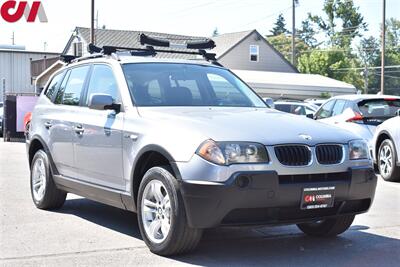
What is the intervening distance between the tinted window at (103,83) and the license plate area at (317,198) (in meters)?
2.16

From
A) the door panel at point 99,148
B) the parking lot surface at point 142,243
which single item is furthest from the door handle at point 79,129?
the parking lot surface at point 142,243

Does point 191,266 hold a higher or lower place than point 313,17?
lower

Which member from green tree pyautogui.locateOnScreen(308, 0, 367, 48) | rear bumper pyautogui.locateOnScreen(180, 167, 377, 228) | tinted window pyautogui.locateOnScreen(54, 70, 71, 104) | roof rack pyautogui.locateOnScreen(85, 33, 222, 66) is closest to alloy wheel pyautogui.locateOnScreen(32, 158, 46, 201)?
tinted window pyautogui.locateOnScreen(54, 70, 71, 104)

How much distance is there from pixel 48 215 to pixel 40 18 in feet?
92.5

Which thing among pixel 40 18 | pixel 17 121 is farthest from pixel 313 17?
pixel 17 121

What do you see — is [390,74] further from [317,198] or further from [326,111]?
[317,198]

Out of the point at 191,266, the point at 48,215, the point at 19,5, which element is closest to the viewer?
the point at 191,266

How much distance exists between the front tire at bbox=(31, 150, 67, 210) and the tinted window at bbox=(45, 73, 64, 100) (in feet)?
2.45

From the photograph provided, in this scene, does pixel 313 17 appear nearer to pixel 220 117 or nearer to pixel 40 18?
pixel 40 18

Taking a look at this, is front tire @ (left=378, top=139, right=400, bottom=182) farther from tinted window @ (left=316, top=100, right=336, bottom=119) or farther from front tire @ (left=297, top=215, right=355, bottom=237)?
front tire @ (left=297, top=215, right=355, bottom=237)

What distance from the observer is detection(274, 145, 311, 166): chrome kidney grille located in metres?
5.12

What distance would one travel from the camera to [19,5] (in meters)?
31.0

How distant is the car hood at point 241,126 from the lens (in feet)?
16.9

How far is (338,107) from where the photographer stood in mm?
12758
